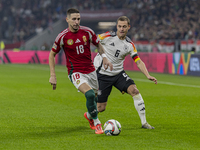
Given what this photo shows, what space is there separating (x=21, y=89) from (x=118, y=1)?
31.0m

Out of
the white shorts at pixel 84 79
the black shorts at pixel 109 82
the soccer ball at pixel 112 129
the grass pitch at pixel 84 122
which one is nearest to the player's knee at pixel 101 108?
the black shorts at pixel 109 82

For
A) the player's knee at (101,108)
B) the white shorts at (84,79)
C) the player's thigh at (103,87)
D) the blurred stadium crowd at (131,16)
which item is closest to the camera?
the white shorts at (84,79)

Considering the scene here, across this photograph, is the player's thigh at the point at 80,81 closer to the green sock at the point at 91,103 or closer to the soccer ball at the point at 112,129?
the green sock at the point at 91,103

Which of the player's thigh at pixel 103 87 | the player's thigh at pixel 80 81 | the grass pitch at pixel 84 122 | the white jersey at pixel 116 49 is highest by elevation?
the white jersey at pixel 116 49

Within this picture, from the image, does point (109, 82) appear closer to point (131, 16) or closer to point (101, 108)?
point (101, 108)

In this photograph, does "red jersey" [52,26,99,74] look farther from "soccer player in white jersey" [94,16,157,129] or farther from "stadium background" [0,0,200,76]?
"stadium background" [0,0,200,76]

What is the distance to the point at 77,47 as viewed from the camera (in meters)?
6.67

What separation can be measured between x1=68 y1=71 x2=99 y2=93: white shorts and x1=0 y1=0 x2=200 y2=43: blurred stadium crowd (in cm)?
2175

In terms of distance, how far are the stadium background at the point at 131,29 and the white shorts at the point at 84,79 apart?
14.6 meters

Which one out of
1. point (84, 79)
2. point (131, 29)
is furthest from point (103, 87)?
point (131, 29)

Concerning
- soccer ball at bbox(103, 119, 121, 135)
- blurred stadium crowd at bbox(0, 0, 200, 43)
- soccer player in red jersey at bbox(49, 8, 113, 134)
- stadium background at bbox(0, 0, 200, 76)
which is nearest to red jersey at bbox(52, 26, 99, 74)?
soccer player in red jersey at bbox(49, 8, 113, 134)

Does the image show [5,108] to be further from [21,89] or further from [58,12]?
[58,12]

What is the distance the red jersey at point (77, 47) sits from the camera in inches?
262

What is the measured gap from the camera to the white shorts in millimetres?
6674
